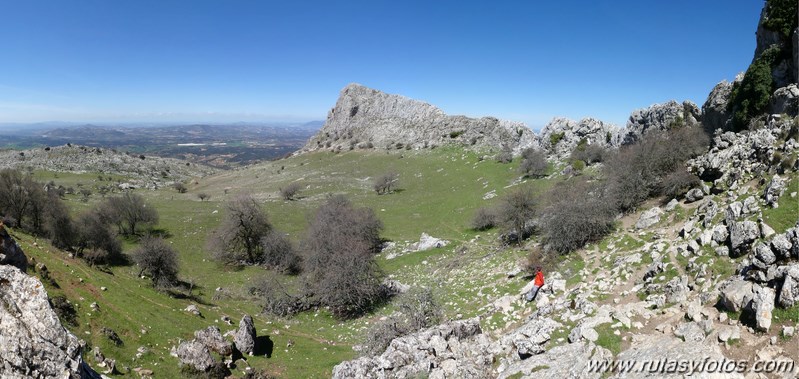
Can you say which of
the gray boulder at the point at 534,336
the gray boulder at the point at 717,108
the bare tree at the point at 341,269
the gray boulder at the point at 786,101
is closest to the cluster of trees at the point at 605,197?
the gray boulder at the point at 717,108

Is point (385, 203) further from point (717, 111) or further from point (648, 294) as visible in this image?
point (648, 294)

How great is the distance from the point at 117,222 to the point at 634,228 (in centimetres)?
5948

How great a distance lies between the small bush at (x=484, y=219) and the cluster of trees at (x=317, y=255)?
40.1 ft

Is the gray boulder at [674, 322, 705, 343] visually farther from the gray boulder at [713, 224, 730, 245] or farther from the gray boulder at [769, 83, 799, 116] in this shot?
the gray boulder at [769, 83, 799, 116]

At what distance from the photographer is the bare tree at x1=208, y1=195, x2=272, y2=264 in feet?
148

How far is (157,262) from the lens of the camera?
115 ft

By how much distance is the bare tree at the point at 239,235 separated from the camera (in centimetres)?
4506

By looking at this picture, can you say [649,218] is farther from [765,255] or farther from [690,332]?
[690,332]

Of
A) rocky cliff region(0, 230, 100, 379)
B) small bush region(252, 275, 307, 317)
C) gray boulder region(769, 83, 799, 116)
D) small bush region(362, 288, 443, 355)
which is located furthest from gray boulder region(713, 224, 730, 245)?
small bush region(252, 275, 307, 317)

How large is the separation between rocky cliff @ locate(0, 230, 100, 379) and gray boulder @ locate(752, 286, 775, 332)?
20810mm

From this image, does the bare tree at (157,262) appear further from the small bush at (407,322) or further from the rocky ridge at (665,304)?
the rocky ridge at (665,304)

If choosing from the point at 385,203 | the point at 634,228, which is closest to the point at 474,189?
the point at 385,203

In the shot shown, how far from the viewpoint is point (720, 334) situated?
12.6 metres

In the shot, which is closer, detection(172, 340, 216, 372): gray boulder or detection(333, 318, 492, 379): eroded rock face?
detection(333, 318, 492, 379): eroded rock face
